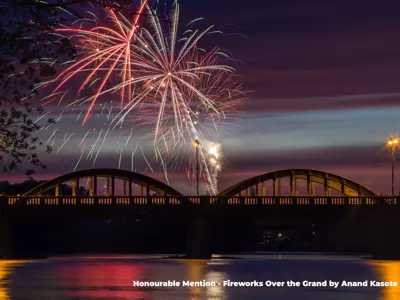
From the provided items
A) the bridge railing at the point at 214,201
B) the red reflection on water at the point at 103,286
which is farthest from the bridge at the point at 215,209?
the red reflection on water at the point at 103,286

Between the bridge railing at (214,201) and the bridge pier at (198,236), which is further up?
the bridge railing at (214,201)

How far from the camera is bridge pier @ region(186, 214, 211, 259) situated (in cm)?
12194

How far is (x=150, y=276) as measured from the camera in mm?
74688

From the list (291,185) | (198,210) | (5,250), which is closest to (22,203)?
(5,250)

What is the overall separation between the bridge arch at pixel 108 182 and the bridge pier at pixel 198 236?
18.5 m

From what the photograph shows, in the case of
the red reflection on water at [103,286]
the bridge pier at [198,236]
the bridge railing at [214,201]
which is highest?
the bridge railing at [214,201]

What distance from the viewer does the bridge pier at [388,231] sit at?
117375 mm

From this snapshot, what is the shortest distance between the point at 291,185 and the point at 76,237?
63618 millimetres

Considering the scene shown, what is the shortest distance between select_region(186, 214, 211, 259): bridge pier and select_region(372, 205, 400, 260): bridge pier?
20363 millimetres

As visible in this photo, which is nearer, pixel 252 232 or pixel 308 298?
pixel 308 298

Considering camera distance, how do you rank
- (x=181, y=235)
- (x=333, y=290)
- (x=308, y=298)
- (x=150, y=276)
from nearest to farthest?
(x=308, y=298)
(x=333, y=290)
(x=150, y=276)
(x=181, y=235)

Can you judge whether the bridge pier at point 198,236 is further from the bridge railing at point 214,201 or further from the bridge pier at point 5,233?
the bridge pier at point 5,233

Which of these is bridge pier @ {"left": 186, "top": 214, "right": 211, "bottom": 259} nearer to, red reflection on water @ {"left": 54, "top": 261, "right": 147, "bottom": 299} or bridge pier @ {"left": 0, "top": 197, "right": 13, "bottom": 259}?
bridge pier @ {"left": 0, "top": 197, "right": 13, "bottom": 259}

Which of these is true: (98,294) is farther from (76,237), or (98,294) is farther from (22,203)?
(76,237)
